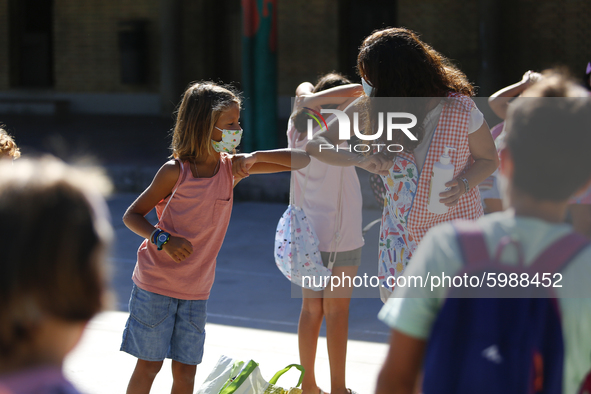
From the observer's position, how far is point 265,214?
844 cm

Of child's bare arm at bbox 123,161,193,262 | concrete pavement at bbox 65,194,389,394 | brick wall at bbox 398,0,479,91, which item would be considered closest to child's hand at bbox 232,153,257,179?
child's bare arm at bbox 123,161,193,262

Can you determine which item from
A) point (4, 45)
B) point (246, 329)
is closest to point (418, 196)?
point (246, 329)

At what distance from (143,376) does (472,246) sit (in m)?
1.91

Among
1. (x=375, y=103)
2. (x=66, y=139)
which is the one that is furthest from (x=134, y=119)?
(x=375, y=103)

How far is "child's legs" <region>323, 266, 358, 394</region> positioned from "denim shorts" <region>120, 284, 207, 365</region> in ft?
2.44

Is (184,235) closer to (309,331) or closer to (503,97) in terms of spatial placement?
(309,331)

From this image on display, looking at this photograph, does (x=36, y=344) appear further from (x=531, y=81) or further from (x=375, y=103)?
(x=531, y=81)

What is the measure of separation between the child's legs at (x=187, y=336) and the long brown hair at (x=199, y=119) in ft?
2.07

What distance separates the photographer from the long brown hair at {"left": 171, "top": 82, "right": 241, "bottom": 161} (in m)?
2.94

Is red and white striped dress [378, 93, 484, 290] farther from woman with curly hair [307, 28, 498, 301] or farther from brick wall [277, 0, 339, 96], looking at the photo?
brick wall [277, 0, 339, 96]

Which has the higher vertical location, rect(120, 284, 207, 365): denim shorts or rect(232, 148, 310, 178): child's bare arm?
rect(232, 148, 310, 178): child's bare arm

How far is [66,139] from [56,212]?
12296 millimetres

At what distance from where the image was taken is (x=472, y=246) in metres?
1.41

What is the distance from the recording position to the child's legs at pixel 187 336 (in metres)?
2.89
